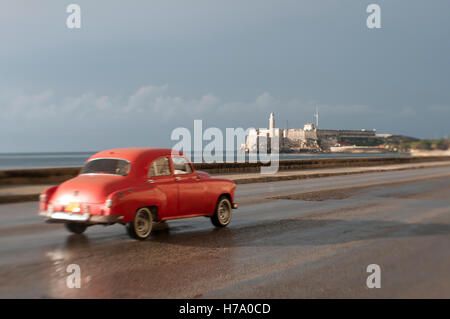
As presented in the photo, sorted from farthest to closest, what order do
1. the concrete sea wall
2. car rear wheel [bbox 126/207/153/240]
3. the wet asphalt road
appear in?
the concrete sea wall, car rear wheel [bbox 126/207/153/240], the wet asphalt road

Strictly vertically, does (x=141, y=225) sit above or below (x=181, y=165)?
below

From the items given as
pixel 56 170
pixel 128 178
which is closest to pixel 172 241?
pixel 128 178

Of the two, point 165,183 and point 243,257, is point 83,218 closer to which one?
point 165,183

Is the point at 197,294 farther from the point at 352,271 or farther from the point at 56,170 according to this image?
the point at 56,170

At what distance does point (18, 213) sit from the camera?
14125 mm

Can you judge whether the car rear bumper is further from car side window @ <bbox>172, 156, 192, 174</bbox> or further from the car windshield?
car side window @ <bbox>172, 156, 192, 174</bbox>

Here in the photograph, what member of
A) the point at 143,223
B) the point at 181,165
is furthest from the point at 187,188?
the point at 143,223

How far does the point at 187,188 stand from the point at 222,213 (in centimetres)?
139

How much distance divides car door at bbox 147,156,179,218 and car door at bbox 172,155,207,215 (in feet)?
0.44

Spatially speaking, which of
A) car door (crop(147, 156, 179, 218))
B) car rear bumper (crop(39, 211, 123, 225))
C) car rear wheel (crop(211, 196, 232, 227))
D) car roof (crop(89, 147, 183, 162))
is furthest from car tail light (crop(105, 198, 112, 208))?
car rear wheel (crop(211, 196, 232, 227))

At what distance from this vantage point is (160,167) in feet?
32.9

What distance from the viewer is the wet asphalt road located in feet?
20.4

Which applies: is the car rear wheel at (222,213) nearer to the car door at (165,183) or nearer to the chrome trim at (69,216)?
the car door at (165,183)

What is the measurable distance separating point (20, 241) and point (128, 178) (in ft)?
7.50
